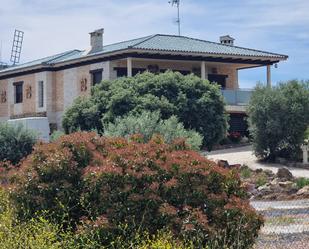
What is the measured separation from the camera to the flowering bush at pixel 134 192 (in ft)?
31.1

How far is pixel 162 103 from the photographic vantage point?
3453 centimetres

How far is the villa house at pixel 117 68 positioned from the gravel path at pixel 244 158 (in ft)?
16.3

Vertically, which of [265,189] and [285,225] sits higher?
→ [285,225]

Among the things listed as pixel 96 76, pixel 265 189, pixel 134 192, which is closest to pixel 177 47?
pixel 96 76

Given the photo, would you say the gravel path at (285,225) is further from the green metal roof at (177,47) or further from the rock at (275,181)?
the green metal roof at (177,47)

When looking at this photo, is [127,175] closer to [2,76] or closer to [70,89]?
[70,89]

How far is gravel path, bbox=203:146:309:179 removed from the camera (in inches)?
1358

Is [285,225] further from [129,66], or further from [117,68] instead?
[117,68]

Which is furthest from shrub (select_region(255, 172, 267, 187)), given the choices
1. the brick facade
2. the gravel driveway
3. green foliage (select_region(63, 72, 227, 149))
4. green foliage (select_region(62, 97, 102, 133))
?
the brick facade

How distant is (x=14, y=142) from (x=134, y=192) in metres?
22.8

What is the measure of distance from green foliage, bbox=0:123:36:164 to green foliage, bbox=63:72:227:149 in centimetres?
414

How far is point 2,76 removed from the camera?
5697 cm

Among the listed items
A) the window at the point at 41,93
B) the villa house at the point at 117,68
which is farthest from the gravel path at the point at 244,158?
the window at the point at 41,93

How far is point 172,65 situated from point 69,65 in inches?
283
